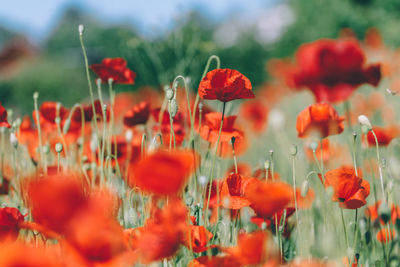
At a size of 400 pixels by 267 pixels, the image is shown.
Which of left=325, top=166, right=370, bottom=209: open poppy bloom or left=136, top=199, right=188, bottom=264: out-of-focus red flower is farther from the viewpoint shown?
left=325, top=166, right=370, bottom=209: open poppy bloom

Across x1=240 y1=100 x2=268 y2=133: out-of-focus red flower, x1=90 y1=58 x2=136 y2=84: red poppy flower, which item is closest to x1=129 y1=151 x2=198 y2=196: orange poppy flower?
x1=90 y1=58 x2=136 y2=84: red poppy flower

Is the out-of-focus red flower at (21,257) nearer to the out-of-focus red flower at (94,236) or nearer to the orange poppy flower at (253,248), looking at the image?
the out-of-focus red flower at (94,236)

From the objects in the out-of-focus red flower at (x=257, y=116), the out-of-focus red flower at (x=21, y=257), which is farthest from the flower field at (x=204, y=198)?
the out-of-focus red flower at (x=257, y=116)

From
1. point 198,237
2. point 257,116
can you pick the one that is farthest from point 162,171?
point 257,116

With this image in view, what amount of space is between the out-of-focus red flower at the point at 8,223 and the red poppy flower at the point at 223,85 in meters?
0.41

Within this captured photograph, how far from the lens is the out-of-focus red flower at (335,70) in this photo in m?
1.43

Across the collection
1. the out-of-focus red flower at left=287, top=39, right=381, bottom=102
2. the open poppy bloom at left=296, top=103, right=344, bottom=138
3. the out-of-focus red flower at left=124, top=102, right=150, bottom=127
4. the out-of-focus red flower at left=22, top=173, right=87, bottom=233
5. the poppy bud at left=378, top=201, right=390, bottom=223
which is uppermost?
the out-of-focus red flower at left=287, top=39, right=381, bottom=102

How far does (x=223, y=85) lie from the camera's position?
0.86 m

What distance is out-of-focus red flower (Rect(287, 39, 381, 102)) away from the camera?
1431 mm

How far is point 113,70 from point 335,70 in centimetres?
77

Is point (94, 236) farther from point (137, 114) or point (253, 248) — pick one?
point (137, 114)

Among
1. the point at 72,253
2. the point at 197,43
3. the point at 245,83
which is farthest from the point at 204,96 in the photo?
the point at 197,43

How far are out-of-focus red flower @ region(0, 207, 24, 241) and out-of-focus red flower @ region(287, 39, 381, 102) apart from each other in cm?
109

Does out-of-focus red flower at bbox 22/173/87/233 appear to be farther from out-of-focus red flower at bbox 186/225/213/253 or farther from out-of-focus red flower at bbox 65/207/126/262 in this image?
out-of-focus red flower at bbox 186/225/213/253
